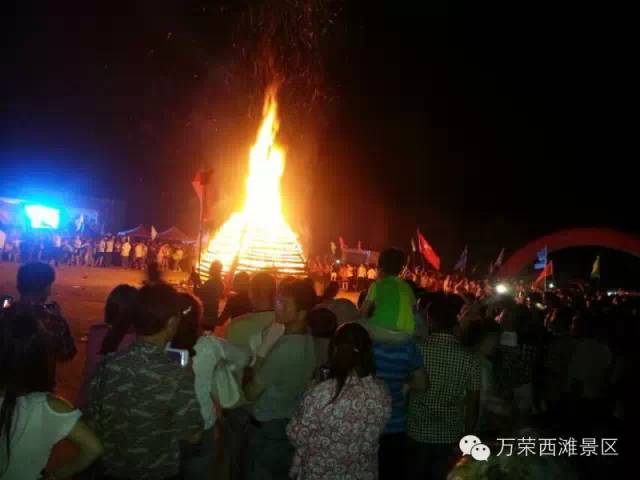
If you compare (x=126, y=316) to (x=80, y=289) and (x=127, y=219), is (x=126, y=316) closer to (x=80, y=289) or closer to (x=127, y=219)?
(x=80, y=289)

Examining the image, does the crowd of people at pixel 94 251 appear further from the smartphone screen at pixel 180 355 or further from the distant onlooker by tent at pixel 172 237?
the smartphone screen at pixel 180 355

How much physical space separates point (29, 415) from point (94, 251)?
24338 millimetres

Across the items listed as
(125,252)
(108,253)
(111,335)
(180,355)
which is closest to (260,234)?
(125,252)

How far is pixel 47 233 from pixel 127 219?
11050 mm

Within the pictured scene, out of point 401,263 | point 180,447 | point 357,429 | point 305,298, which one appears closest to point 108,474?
point 180,447

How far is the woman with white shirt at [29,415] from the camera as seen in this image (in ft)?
7.73

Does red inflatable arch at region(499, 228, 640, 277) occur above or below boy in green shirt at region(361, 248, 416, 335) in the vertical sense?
above

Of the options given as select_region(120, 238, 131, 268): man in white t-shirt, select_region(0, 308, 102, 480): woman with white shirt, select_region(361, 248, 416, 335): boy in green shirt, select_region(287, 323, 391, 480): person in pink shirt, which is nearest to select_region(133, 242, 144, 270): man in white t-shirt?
select_region(120, 238, 131, 268): man in white t-shirt

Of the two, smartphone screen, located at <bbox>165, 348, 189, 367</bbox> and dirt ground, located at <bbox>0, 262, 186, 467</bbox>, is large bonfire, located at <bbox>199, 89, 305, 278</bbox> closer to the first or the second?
dirt ground, located at <bbox>0, 262, 186, 467</bbox>

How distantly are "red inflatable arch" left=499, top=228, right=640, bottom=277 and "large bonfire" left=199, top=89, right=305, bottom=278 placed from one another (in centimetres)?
1030

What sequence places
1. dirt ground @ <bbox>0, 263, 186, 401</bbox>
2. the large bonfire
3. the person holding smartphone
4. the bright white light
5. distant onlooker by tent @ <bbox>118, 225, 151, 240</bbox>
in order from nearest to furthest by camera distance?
the person holding smartphone, dirt ground @ <bbox>0, 263, 186, 401</bbox>, the large bonfire, the bright white light, distant onlooker by tent @ <bbox>118, 225, 151, 240</bbox>

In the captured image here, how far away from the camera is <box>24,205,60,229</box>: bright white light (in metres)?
26.9

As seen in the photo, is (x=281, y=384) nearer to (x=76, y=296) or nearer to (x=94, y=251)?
(x=76, y=296)

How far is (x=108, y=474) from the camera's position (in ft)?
9.03
